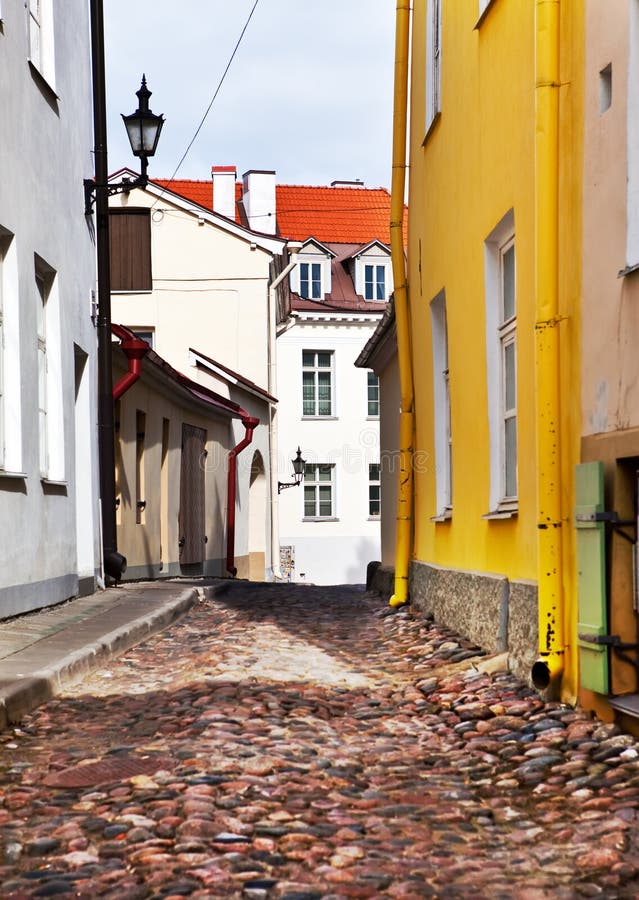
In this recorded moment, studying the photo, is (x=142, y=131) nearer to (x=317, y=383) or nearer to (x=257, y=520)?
(x=257, y=520)

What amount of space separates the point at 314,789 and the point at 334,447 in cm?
3494

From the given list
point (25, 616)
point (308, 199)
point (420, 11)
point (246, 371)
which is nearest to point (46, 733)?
point (25, 616)

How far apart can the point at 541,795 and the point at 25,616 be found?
229 inches

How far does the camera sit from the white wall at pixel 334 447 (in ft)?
127

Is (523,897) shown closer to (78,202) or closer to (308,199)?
(78,202)

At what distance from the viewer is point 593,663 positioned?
5129 millimetres

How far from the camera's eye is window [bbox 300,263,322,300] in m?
39.7

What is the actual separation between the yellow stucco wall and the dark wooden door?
32.2 ft

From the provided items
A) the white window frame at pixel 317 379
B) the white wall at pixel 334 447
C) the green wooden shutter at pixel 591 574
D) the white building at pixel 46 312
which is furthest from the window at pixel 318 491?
Result: the green wooden shutter at pixel 591 574

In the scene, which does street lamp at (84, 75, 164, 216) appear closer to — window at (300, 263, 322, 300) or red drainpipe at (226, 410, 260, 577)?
red drainpipe at (226, 410, 260, 577)

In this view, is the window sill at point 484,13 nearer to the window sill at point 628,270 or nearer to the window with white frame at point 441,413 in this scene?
the window with white frame at point 441,413

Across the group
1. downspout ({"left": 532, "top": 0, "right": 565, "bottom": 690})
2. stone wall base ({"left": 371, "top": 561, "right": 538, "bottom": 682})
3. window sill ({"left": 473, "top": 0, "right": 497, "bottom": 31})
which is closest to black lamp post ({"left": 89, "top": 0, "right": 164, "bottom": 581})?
stone wall base ({"left": 371, "top": 561, "right": 538, "bottom": 682})

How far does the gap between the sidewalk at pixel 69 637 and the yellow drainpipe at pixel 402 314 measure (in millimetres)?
2117

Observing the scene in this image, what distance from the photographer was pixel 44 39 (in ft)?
35.1
